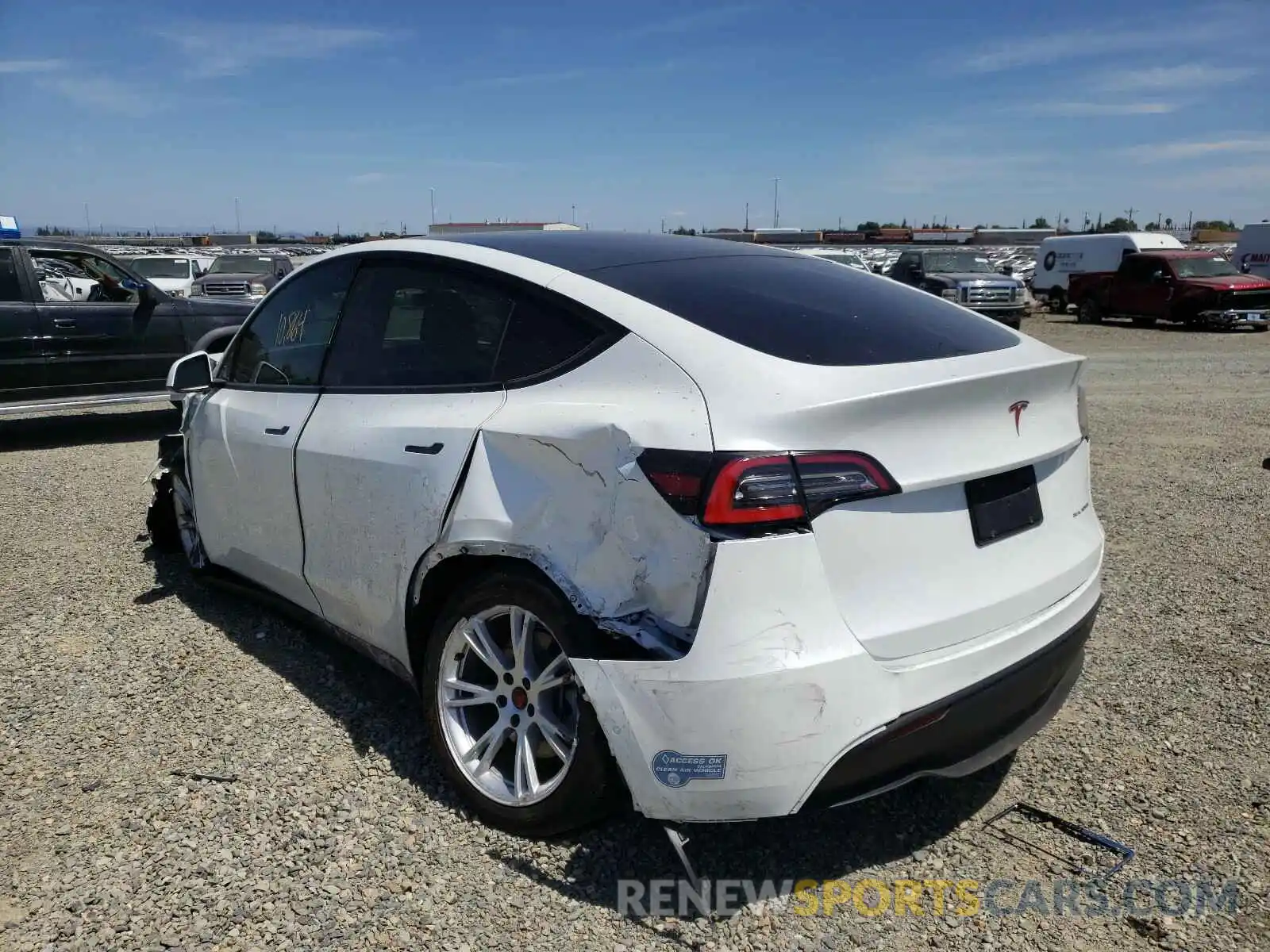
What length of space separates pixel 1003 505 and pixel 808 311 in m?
0.81

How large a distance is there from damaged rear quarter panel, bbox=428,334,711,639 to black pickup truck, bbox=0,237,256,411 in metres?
8.30

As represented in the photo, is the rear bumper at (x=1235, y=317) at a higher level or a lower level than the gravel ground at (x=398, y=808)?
higher

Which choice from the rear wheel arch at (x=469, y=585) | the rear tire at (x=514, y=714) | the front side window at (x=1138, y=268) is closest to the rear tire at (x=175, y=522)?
the rear wheel arch at (x=469, y=585)

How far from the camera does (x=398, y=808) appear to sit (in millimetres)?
3137

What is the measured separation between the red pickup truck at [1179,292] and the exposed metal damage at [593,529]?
2402 cm

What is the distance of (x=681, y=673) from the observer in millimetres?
2363

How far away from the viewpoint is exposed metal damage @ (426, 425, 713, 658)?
7.86 ft

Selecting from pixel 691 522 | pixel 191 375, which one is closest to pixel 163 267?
pixel 191 375

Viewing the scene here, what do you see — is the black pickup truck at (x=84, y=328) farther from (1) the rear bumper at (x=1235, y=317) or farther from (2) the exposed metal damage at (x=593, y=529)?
(1) the rear bumper at (x=1235, y=317)

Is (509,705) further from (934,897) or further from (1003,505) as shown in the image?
(1003,505)

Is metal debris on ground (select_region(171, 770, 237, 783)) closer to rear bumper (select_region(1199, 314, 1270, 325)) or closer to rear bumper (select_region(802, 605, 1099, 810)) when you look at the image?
rear bumper (select_region(802, 605, 1099, 810))

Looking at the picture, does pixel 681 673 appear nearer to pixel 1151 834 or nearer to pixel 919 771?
pixel 919 771

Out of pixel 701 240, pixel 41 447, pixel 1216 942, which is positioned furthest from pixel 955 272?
pixel 1216 942

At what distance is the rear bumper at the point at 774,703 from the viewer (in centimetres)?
233
